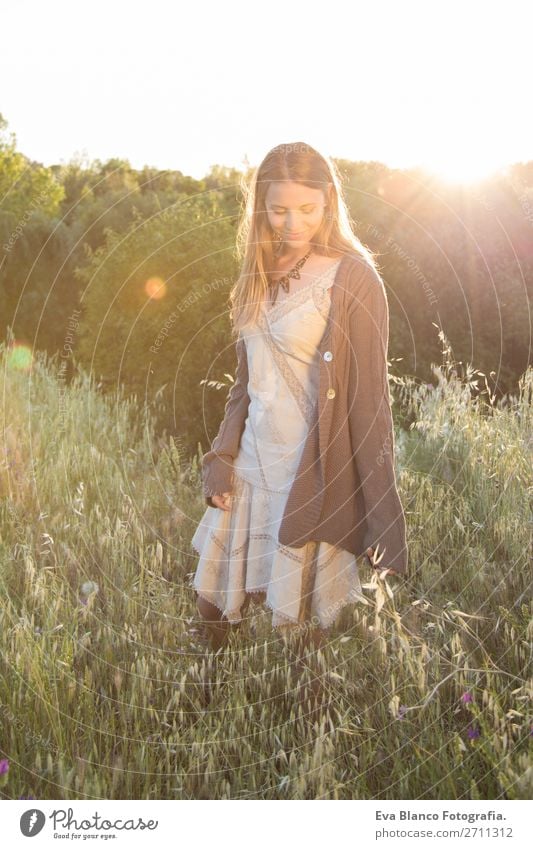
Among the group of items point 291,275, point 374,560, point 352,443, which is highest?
point 291,275

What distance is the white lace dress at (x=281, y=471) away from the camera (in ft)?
8.00

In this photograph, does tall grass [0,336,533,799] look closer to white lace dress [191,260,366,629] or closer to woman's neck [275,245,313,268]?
white lace dress [191,260,366,629]

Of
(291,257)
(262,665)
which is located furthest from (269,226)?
(262,665)

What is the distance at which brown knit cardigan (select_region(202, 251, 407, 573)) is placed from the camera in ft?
7.61

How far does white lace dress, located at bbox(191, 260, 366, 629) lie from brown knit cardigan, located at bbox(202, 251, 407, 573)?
0.08 metres

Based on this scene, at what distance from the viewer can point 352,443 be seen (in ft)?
7.80

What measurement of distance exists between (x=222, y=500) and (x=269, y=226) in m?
0.81

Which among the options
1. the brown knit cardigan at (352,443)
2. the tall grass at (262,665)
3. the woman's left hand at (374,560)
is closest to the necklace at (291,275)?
the brown knit cardigan at (352,443)

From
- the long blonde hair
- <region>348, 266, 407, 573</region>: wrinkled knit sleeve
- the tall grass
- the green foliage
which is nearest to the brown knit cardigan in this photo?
<region>348, 266, 407, 573</region>: wrinkled knit sleeve

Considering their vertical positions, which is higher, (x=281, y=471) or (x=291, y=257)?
(x=291, y=257)

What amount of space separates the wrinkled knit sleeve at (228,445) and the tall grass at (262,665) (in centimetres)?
47

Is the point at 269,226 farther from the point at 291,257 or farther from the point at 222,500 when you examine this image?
the point at 222,500
